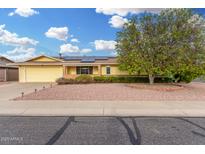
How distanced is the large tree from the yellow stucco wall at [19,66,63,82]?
14295 mm

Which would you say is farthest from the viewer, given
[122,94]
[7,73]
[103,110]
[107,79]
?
[7,73]

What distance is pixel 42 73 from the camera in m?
28.5

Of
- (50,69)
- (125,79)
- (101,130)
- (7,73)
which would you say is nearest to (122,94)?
(101,130)

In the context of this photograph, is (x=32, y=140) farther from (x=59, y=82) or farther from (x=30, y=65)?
(x=30, y=65)

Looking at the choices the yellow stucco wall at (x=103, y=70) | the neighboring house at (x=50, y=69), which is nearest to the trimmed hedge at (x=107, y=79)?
the yellow stucco wall at (x=103, y=70)

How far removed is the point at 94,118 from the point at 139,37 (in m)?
10.9

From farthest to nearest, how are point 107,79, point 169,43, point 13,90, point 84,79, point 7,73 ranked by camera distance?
point 7,73 < point 107,79 < point 84,79 < point 13,90 < point 169,43

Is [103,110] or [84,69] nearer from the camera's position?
[103,110]

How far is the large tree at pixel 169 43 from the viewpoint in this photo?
16.1m

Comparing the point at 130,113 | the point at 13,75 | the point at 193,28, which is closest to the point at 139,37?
the point at 193,28

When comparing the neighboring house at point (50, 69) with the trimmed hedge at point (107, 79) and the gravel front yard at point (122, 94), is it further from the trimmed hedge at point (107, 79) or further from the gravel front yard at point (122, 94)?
the gravel front yard at point (122, 94)

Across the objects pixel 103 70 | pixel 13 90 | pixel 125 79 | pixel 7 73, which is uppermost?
pixel 103 70

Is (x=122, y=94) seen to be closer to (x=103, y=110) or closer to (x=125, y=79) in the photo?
(x=103, y=110)

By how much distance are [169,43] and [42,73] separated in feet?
59.2
